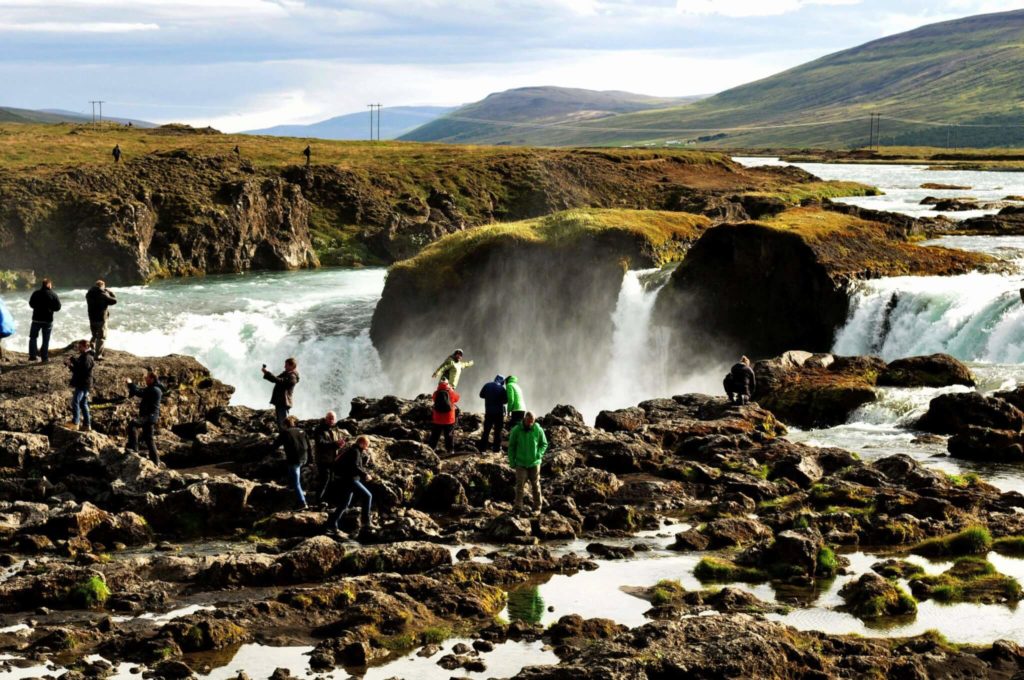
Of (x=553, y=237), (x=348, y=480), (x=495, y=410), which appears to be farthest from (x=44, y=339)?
(x=553, y=237)

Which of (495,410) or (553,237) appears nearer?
(495,410)

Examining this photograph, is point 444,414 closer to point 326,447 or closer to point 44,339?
point 326,447

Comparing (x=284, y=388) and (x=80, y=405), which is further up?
(x=284, y=388)

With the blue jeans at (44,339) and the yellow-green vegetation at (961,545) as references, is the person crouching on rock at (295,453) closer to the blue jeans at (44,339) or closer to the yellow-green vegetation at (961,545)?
the yellow-green vegetation at (961,545)

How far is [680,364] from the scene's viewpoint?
6031cm

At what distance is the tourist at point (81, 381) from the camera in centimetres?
3744

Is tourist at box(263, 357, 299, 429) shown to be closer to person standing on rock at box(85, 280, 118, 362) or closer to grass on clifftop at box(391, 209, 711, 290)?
person standing on rock at box(85, 280, 118, 362)

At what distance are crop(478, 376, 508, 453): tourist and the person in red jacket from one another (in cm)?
94

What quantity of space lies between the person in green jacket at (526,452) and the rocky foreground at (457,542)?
3.34 ft

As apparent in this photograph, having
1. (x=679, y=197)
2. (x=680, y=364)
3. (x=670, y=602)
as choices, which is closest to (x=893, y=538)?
(x=670, y=602)

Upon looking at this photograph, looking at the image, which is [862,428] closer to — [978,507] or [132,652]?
[978,507]

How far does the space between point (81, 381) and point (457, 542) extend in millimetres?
15158

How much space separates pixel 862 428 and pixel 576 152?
99577 millimetres

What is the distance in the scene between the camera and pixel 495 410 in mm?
37062
